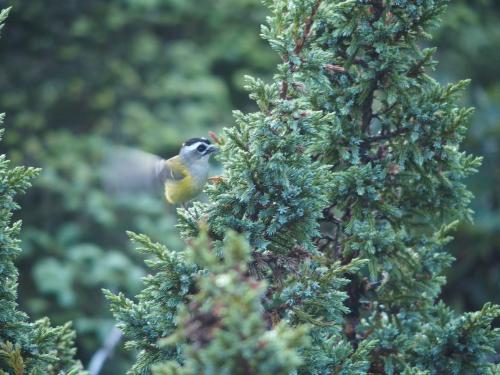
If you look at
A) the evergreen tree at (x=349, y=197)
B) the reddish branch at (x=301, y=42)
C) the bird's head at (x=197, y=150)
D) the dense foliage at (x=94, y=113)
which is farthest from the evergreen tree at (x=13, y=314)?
the dense foliage at (x=94, y=113)

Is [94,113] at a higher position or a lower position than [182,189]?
higher

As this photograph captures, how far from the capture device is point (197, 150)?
373 cm

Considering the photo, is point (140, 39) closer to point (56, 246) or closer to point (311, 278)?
point (56, 246)

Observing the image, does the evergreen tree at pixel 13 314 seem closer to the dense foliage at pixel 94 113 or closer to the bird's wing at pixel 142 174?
the bird's wing at pixel 142 174

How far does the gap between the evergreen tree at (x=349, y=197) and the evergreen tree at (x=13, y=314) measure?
0.33m

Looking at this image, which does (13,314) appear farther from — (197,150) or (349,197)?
(197,150)

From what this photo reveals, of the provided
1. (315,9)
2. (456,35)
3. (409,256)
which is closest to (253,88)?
(315,9)

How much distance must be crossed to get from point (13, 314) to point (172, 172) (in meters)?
1.59

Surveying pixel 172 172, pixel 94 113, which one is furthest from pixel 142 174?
pixel 94 113

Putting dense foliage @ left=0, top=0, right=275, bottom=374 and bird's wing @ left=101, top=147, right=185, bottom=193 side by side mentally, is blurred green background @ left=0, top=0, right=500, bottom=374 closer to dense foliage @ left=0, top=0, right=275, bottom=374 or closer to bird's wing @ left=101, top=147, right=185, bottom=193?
dense foliage @ left=0, top=0, right=275, bottom=374

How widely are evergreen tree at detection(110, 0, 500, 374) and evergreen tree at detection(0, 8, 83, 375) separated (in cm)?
33

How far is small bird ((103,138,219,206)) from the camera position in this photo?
374 cm

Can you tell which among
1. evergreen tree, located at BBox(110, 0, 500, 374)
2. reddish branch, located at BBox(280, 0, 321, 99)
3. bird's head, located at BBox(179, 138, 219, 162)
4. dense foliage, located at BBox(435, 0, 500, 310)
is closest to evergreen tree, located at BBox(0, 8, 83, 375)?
evergreen tree, located at BBox(110, 0, 500, 374)

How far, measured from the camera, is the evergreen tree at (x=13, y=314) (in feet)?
7.54
